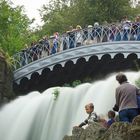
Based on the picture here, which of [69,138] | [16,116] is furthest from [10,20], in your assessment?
[69,138]

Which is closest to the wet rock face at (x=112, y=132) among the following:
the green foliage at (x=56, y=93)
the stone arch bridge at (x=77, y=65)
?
the green foliage at (x=56, y=93)

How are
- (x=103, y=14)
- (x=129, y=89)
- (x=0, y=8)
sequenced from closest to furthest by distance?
Answer: (x=129, y=89) → (x=0, y=8) → (x=103, y=14)

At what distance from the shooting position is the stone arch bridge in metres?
21.3

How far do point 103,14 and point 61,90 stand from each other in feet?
38.3

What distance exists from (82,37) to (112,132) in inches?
522

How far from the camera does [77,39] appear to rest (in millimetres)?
22062

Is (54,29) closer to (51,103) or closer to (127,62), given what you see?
(127,62)

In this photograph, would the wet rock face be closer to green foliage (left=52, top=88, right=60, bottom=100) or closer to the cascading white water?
the cascading white water

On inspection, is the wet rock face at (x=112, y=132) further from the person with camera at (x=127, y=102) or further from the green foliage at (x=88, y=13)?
the green foliage at (x=88, y=13)

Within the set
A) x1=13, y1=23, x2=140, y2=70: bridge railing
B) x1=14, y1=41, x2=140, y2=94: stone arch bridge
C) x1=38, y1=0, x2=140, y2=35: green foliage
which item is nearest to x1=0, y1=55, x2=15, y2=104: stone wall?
x1=14, y1=41, x2=140, y2=94: stone arch bridge

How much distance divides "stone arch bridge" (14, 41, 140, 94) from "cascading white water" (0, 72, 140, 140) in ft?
5.14

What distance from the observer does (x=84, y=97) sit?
63.6 ft

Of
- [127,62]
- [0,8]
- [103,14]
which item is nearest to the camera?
[127,62]

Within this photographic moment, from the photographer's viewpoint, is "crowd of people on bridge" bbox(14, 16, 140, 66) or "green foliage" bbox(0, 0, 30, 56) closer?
"crowd of people on bridge" bbox(14, 16, 140, 66)
